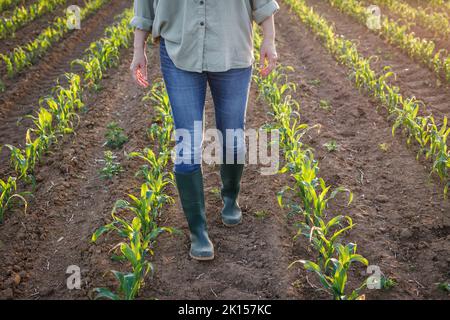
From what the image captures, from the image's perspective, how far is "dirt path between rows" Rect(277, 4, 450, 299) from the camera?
9.98ft

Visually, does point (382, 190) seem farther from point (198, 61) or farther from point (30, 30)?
point (30, 30)

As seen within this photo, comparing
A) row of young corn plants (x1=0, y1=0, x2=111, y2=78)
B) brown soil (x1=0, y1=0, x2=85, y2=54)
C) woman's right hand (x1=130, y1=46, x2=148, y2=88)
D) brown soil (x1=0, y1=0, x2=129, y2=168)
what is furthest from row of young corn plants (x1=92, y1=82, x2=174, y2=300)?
brown soil (x1=0, y1=0, x2=85, y2=54)

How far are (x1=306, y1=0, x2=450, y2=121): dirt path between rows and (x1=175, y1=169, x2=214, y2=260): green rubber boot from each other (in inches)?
113

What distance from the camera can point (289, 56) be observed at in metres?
7.09

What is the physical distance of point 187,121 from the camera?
277 centimetres

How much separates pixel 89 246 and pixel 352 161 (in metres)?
2.20

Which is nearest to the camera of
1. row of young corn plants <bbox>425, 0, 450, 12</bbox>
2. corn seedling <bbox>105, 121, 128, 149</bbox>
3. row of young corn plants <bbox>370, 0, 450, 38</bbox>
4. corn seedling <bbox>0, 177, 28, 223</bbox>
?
corn seedling <bbox>0, 177, 28, 223</bbox>

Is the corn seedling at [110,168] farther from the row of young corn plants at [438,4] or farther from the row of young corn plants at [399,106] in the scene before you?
the row of young corn plants at [438,4]

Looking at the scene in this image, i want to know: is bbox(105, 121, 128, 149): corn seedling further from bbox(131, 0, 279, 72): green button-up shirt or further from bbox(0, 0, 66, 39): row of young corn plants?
bbox(0, 0, 66, 39): row of young corn plants

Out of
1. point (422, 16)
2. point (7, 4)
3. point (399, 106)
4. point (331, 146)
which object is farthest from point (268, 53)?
point (7, 4)

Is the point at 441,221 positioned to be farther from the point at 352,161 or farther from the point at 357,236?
the point at 352,161

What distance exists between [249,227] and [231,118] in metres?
0.83

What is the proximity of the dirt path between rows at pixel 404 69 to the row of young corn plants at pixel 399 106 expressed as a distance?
0.14 m
